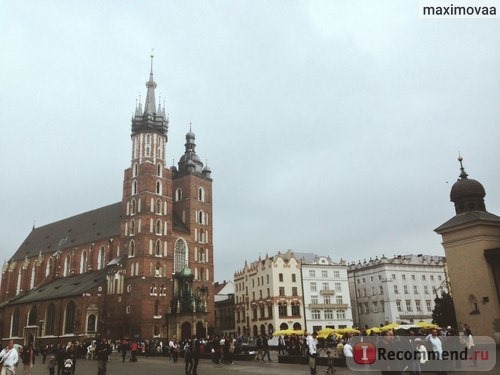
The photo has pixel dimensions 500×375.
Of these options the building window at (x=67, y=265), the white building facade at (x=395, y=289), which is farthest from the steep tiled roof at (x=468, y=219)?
the building window at (x=67, y=265)

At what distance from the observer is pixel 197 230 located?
64500mm

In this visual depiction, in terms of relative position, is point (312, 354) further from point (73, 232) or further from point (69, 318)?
point (73, 232)

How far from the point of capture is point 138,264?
55281 mm

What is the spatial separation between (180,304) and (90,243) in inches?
785

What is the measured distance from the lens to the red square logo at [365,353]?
48.1 feet

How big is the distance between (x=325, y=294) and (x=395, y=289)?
1076 centimetres

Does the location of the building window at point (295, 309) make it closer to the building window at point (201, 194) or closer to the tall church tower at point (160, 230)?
the tall church tower at point (160, 230)

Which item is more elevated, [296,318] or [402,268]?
[402,268]

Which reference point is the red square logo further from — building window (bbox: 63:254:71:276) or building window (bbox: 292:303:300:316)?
building window (bbox: 63:254:71:276)

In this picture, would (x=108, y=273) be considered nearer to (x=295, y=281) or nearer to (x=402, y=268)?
(x=295, y=281)

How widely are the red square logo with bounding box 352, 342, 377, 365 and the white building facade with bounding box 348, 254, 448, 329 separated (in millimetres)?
55429

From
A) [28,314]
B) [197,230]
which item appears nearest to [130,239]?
[197,230]

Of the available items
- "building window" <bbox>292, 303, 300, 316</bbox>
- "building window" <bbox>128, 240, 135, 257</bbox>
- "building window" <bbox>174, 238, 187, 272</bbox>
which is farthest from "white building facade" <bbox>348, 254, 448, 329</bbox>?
"building window" <bbox>128, 240, 135, 257</bbox>

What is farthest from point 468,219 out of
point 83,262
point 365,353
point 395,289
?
point 83,262
